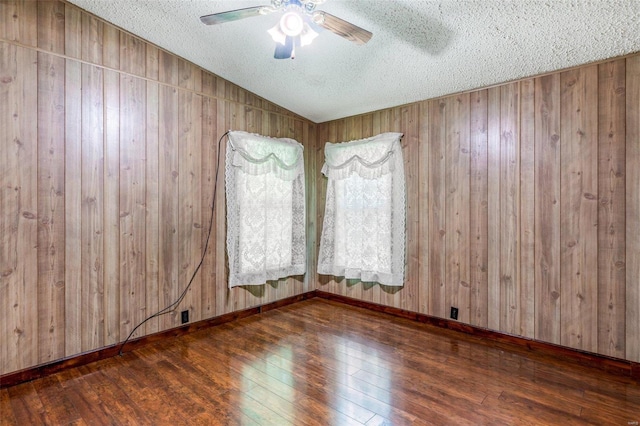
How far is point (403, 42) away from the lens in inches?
99.6

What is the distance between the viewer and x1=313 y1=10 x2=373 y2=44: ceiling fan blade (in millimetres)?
1836

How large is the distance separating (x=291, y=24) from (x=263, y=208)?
2220mm

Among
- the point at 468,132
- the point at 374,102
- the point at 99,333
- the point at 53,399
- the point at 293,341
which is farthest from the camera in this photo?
the point at 374,102

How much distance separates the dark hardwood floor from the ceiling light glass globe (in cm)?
224

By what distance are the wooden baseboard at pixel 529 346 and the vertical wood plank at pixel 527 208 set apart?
0.35ft

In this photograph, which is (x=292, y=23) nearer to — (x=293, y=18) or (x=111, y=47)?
(x=293, y=18)

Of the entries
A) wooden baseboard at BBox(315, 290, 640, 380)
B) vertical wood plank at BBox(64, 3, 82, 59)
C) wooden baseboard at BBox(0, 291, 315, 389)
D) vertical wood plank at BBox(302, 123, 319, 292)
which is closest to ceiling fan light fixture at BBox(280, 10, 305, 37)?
vertical wood plank at BBox(64, 3, 82, 59)

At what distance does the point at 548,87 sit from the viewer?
2734mm

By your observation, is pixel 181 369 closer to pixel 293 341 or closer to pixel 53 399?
pixel 53 399

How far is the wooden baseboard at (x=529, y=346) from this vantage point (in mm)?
2408

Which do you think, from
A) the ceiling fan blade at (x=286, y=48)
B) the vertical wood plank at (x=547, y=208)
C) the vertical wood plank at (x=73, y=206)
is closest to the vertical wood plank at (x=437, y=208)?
the vertical wood plank at (x=547, y=208)

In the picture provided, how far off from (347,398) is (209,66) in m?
3.17

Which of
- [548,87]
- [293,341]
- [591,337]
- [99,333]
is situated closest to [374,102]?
[548,87]

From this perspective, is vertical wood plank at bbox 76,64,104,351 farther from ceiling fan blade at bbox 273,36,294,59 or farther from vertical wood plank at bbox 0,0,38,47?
ceiling fan blade at bbox 273,36,294,59
